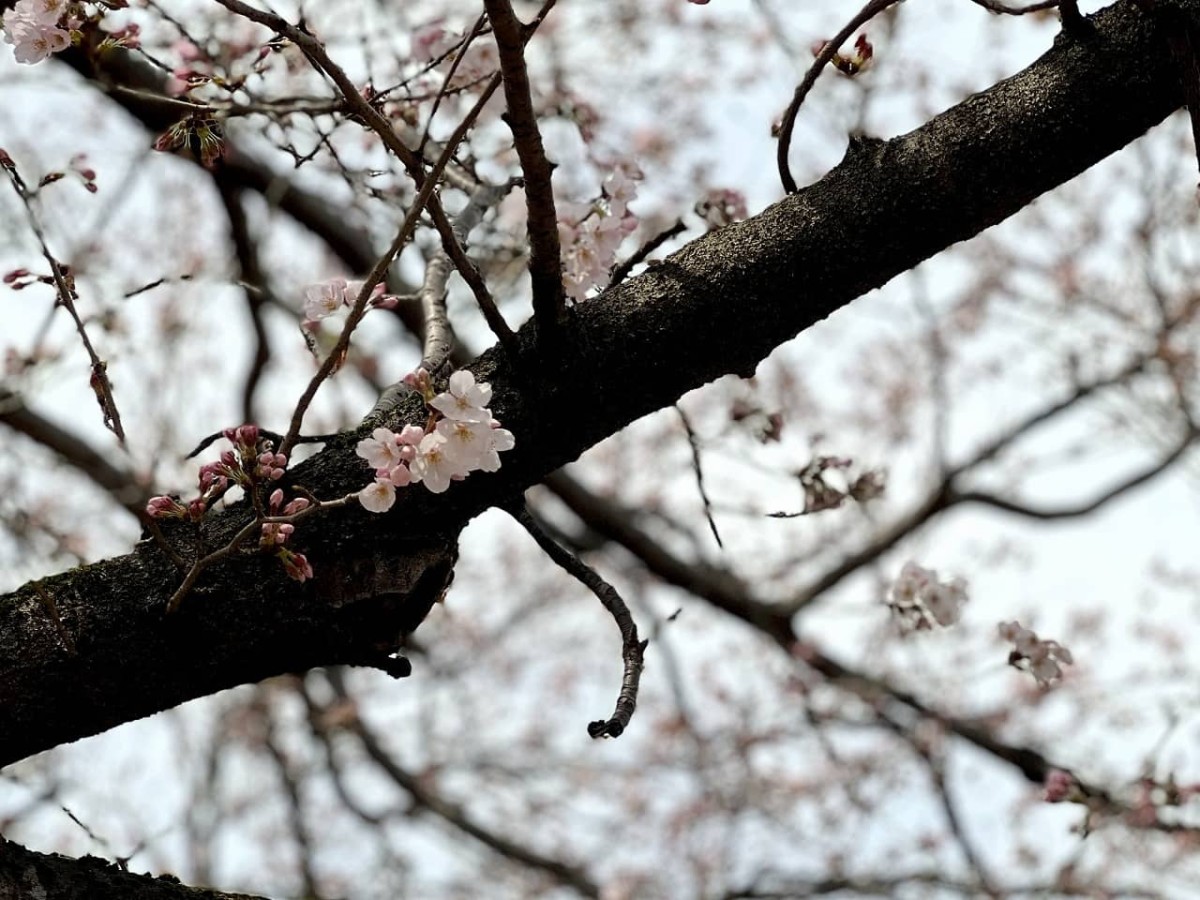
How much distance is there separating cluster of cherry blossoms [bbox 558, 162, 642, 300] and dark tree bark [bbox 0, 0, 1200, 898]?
23.6 inches

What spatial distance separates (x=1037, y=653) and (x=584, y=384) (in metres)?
1.43

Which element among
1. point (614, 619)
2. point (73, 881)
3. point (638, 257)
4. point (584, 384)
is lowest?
point (73, 881)

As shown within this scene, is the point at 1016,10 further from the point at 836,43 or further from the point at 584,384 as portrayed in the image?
the point at 584,384

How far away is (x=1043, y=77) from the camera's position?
175 cm

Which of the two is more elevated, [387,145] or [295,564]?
[387,145]

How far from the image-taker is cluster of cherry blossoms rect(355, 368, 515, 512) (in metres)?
1.61

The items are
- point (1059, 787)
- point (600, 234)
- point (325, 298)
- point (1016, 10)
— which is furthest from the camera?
point (1059, 787)

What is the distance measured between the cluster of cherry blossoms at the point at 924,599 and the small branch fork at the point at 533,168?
143 centimetres

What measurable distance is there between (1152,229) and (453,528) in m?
6.50

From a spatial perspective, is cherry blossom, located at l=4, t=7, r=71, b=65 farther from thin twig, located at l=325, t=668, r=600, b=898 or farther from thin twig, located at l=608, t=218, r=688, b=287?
thin twig, located at l=325, t=668, r=600, b=898

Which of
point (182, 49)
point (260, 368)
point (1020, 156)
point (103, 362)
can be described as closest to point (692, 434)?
point (1020, 156)

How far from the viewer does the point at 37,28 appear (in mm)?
1847

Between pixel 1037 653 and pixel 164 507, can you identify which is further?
pixel 1037 653

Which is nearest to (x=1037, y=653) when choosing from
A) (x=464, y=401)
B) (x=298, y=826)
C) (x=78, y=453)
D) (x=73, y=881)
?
(x=464, y=401)
